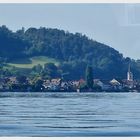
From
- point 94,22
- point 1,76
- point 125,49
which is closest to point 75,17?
point 94,22

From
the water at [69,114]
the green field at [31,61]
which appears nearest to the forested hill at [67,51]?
the green field at [31,61]

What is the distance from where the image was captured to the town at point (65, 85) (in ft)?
16.7

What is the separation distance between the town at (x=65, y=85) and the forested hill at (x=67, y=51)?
57 millimetres

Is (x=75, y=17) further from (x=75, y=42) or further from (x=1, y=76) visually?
(x=1, y=76)

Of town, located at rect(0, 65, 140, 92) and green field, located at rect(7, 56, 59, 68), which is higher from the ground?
green field, located at rect(7, 56, 59, 68)

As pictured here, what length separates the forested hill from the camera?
5.11m

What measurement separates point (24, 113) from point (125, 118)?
0.82 meters

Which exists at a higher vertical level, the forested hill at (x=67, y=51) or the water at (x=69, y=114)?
the forested hill at (x=67, y=51)

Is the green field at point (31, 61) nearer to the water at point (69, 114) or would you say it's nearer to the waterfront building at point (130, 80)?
the water at point (69, 114)

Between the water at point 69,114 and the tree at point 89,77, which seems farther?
the tree at point 89,77

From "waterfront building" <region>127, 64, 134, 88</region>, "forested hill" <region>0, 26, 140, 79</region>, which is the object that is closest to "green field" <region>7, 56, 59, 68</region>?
"forested hill" <region>0, 26, 140, 79</region>

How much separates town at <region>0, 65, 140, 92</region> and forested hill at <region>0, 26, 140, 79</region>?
6 cm

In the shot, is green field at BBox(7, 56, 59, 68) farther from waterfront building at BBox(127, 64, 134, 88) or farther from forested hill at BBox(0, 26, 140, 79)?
waterfront building at BBox(127, 64, 134, 88)

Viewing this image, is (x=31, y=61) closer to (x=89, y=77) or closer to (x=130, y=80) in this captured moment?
(x=89, y=77)
